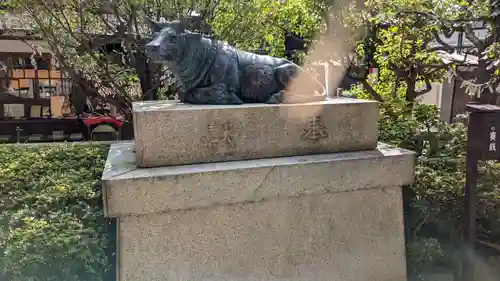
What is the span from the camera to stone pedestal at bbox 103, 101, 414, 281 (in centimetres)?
333

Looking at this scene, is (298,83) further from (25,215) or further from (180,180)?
(25,215)

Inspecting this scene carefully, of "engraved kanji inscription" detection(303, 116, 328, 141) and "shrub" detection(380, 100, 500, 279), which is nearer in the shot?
"engraved kanji inscription" detection(303, 116, 328, 141)

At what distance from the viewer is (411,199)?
496 centimetres

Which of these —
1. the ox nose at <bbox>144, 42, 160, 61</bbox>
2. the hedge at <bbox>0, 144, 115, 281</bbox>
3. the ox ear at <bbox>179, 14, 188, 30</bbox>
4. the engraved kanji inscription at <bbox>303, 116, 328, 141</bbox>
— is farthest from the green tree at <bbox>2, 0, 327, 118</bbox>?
the engraved kanji inscription at <bbox>303, 116, 328, 141</bbox>

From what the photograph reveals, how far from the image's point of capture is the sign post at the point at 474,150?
4.04 meters

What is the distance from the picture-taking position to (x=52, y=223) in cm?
399

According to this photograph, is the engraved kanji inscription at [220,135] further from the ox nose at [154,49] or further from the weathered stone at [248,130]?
the ox nose at [154,49]

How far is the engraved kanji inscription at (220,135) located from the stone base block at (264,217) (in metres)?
0.19

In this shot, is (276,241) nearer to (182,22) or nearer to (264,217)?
(264,217)

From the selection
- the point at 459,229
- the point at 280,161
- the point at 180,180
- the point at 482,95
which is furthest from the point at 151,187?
the point at 482,95

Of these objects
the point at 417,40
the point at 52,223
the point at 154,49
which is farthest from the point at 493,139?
the point at 52,223

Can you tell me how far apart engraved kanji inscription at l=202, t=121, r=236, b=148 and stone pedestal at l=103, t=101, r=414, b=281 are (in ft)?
0.62

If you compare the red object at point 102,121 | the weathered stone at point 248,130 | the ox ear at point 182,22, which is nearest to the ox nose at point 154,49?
the ox ear at point 182,22

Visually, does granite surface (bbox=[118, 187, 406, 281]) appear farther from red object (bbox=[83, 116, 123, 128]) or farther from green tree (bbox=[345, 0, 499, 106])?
red object (bbox=[83, 116, 123, 128])
